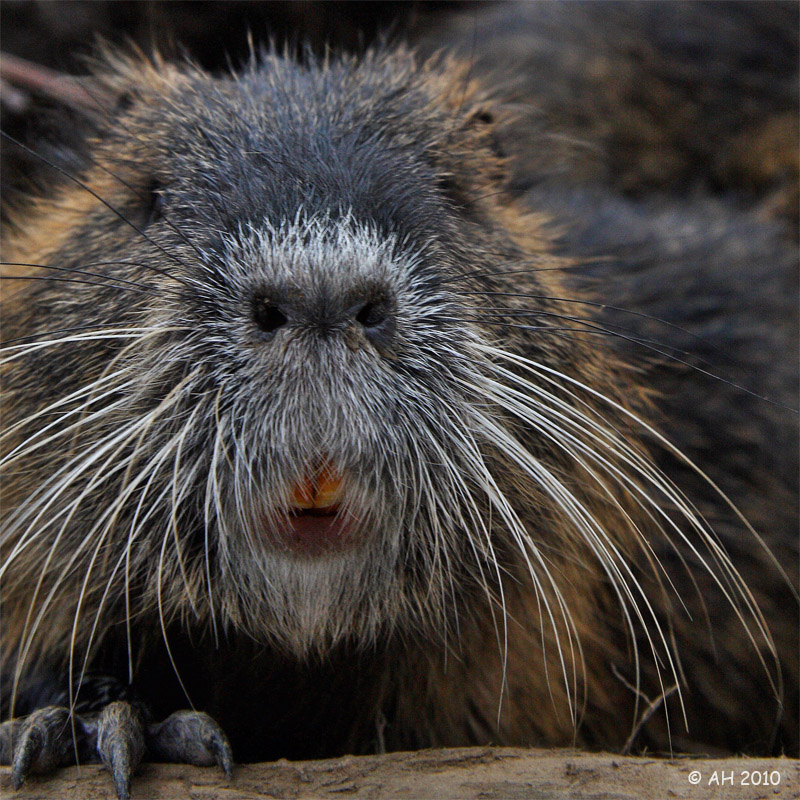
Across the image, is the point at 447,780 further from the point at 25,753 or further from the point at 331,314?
the point at 331,314

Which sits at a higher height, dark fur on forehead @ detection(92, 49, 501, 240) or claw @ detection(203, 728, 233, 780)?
dark fur on forehead @ detection(92, 49, 501, 240)

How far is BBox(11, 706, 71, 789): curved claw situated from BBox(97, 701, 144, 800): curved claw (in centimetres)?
8

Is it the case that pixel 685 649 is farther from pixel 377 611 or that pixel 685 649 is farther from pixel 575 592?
pixel 377 611

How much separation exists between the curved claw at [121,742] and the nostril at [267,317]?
0.89m

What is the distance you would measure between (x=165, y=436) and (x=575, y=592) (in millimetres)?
1189

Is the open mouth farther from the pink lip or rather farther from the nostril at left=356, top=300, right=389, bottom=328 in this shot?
the nostril at left=356, top=300, right=389, bottom=328

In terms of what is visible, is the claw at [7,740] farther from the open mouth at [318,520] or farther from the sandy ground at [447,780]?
the open mouth at [318,520]

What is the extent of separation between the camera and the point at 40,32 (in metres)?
4.87

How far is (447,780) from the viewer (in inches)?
80.0

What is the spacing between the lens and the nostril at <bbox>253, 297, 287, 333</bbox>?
6.10 ft

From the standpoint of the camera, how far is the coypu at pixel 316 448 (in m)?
1.92

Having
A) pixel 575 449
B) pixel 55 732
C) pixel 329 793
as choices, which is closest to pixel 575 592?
pixel 575 449

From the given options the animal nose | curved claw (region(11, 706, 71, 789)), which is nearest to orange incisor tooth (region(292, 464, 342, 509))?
the animal nose

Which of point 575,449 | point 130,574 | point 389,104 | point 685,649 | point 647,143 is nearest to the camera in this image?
point 130,574
